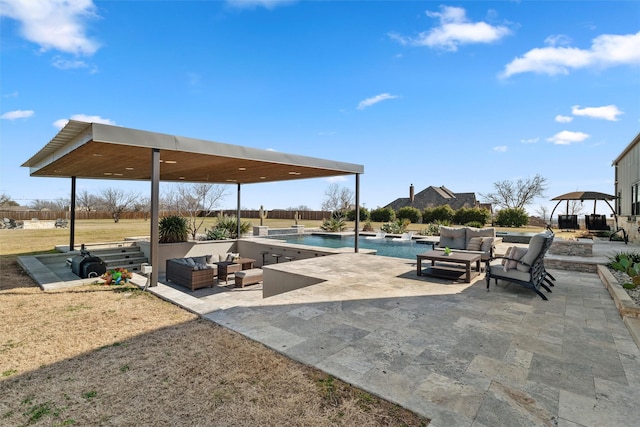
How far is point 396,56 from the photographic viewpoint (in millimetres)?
10055

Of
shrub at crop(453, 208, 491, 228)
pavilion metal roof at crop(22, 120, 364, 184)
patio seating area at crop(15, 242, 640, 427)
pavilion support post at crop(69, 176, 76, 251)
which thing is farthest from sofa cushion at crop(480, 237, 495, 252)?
shrub at crop(453, 208, 491, 228)

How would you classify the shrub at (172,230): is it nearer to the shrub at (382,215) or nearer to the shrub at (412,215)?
the shrub at (382,215)

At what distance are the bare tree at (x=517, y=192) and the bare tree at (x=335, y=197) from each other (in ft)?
59.3

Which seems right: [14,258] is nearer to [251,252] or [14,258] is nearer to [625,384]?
[251,252]

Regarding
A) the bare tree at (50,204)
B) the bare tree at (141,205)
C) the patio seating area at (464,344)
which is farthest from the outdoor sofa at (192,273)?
the bare tree at (50,204)

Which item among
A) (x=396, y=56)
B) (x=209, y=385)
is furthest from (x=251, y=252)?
(x=209, y=385)

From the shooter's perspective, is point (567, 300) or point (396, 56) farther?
point (396, 56)

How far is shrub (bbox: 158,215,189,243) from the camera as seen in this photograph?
37.7 feet

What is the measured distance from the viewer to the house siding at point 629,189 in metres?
12.2

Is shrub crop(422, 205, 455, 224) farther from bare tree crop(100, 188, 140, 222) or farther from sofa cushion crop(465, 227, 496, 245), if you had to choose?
bare tree crop(100, 188, 140, 222)

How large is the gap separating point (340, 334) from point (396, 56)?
9543 mm

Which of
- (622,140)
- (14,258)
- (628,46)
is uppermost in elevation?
(628,46)

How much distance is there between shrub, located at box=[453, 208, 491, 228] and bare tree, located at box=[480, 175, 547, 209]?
18634 mm

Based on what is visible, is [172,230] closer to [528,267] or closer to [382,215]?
[528,267]
